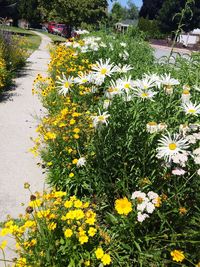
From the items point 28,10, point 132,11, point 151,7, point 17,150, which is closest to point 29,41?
point 17,150

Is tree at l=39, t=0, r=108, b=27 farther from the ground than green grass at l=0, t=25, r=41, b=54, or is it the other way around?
tree at l=39, t=0, r=108, b=27

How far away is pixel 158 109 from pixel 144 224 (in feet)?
3.66

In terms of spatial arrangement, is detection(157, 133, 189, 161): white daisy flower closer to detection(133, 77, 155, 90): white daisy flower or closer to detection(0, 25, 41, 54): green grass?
detection(133, 77, 155, 90): white daisy flower

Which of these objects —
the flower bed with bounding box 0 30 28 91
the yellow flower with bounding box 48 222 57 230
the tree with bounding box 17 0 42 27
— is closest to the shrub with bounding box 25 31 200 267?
the yellow flower with bounding box 48 222 57 230

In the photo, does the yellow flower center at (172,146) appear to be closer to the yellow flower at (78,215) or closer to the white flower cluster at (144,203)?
the white flower cluster at (144,203)

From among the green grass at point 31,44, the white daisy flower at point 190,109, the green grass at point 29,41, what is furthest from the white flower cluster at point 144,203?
the green grass at point 31,44

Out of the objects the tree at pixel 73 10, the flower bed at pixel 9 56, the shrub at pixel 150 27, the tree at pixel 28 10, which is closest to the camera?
the flower bed at pixel 9 56

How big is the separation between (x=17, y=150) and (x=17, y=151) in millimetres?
35

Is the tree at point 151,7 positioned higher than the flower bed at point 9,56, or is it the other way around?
the tree at point 151,7

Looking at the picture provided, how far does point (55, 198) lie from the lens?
3055 mm

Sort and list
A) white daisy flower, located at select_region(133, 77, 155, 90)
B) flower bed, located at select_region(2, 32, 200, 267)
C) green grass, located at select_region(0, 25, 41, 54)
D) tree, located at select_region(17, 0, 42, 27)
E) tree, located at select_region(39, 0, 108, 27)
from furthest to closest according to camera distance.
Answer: tree, located at select_region(17, 0, 42, 27)
tree, located at select_region(39, 0, 108, 27)
green grass, located at select_region(0, 25, 41, 54)
white daisy flower, located at select_region(133, 77, 155, 90)
flower bed, located at select_region(2, 32, 200, 267)

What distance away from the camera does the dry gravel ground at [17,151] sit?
384 cm

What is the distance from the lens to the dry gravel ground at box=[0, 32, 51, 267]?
384cm

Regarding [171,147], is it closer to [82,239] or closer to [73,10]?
[82,239]
